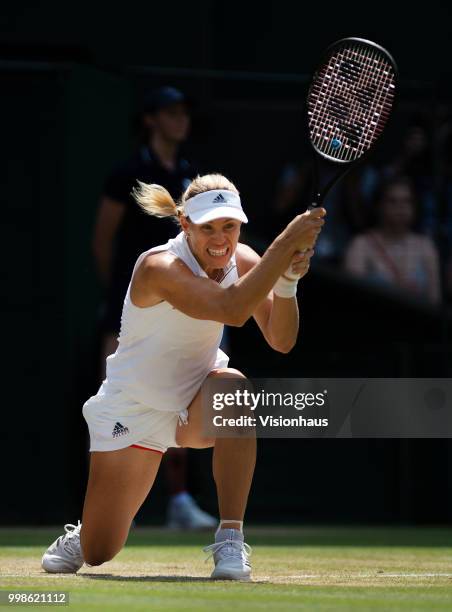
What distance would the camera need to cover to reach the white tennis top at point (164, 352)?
4869 mm

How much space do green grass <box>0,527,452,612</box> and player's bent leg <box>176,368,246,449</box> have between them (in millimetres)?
422

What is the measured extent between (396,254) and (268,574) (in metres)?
3.62

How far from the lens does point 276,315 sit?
4.77 meters

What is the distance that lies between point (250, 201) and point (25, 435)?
5.94 feet

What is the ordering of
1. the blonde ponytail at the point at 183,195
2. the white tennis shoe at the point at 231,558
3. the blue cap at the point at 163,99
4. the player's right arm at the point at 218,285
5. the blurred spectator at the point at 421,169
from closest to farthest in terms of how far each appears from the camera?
the player's right arm at the point at 218,285 < the white tennis shoe at the point at 231,558 < the blonde ponytail at the point at 183,195 < the blue cap at the point at 163,99 < the blurred spectator at the point at 421,169

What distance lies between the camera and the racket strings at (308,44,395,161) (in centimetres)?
496

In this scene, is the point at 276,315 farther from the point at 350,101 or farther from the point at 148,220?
the point at 148,220

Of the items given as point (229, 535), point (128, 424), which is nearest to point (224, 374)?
point (128, 424)

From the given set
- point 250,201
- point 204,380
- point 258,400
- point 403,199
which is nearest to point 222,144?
point 250,201

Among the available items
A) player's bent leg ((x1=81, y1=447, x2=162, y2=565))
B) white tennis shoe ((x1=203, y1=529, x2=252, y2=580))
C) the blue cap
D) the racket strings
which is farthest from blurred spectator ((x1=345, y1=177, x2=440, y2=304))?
white tennis shoe ((x1=203, y1=529, x2=252, y2=580))

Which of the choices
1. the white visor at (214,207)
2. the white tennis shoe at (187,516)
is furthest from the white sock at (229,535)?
the white tennis shoe at (187,516)

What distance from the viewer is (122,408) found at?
4957 mm

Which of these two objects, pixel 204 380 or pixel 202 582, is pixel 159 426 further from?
pixel 202 582

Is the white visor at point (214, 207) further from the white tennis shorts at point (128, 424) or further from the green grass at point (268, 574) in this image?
the green grass at point (268, 574)
